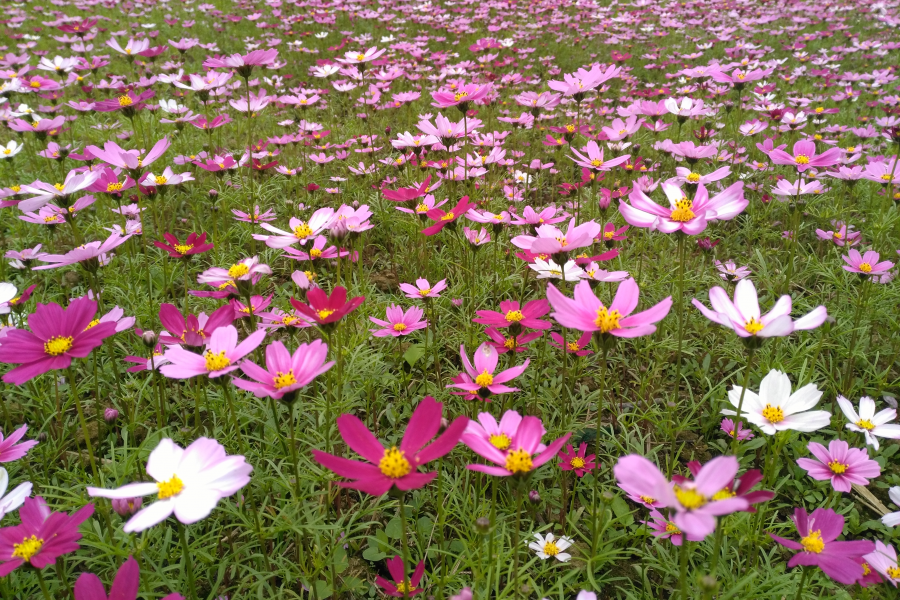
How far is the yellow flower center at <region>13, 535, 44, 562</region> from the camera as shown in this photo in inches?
28.9

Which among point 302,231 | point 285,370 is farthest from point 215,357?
point 302,231

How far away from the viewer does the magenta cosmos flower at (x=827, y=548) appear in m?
0.80

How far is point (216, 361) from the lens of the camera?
84 centimetres

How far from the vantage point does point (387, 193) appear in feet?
5.32

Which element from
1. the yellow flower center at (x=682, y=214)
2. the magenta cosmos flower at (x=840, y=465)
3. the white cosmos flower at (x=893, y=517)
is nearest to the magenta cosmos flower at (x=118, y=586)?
the yellow flower center at (x=682, y=214)

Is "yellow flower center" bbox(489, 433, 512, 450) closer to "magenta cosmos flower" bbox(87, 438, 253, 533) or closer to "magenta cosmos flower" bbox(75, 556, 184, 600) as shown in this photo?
"magenta cosmos flower" bbox(87, 438, 253, 533)

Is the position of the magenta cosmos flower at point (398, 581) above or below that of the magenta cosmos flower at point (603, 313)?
below

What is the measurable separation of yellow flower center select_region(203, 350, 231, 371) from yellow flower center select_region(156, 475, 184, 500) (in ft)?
0.64

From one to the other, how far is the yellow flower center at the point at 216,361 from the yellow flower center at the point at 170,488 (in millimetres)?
196

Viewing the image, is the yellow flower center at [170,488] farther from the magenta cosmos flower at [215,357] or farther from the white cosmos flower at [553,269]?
the white cosmos flower at [553,269]

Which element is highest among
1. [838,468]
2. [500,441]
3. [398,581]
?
[500,441]

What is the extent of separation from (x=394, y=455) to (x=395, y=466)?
0.02 meters

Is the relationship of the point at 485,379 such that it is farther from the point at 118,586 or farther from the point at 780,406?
the point at 118,586

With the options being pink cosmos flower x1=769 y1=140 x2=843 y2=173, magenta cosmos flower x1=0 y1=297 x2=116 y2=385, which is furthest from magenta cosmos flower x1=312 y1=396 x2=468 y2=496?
pink cosmos flower x1=769 y1=140 x2=843 y2=173
